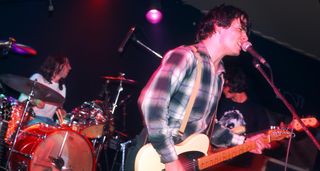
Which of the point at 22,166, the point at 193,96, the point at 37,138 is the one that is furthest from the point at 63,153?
the point at 193,96

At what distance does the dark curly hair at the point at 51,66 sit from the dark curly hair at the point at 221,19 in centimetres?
360

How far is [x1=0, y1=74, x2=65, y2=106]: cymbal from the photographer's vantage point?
14.8ft

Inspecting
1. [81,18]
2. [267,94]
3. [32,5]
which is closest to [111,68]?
→ [81,18]

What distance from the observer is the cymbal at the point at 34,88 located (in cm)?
452

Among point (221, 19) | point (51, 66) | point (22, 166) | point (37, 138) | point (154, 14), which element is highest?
point (154, 14)

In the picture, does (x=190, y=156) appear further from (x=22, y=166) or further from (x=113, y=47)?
(x=113, y=47)

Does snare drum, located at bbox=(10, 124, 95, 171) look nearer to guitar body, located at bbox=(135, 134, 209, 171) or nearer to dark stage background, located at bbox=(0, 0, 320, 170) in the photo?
dark stage background, located at bbox=(0, 0, 320, 170)

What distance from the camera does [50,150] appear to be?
5051 millimetres

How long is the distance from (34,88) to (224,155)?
275 cm

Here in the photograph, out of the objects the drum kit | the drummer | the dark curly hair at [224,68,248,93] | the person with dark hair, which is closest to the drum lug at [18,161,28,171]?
the drum kit

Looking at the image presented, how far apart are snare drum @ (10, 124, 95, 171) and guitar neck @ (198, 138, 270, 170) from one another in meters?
2.72

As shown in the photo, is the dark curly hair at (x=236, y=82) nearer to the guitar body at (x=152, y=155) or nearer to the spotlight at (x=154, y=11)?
the spotlight at (x=154, y=11)

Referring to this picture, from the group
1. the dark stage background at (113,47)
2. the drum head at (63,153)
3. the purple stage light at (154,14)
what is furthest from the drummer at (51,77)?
the purple stage light at (154,14)

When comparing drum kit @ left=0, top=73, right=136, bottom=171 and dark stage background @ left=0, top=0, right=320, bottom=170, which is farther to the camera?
dark stage background @ left=0, top=0, right=320, bottom=170
